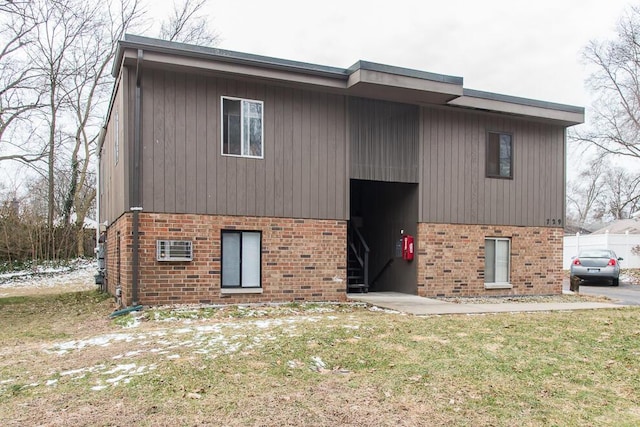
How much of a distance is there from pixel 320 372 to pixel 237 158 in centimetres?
566

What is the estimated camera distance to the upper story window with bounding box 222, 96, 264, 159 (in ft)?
32.5

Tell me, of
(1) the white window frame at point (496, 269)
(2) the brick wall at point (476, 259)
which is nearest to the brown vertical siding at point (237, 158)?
(2) the brick wall at point (476, 259)

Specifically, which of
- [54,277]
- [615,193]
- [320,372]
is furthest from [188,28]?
[615,193]

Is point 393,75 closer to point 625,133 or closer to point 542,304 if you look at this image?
point 542,304

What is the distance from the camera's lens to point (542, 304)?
11242 mm

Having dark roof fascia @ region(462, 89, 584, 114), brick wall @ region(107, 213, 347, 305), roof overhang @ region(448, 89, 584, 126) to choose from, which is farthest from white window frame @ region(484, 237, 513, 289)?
brick wall @ region(107, 213, 347, 305)

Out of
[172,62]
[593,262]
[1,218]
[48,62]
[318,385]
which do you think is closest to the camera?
[318,385]

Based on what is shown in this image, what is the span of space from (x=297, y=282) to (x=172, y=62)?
4780 millimetres

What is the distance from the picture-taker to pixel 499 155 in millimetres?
12805

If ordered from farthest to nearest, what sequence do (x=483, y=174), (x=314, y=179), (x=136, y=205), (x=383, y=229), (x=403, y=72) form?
1. (x=383, y=229)
2. (x=483, y=174)
3. (x=314, y=179)
4. (x=403, y=72)
5. (x=136, y=205)

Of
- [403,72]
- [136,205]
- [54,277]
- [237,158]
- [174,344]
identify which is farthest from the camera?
[54,277]

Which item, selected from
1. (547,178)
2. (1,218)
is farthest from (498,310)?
(1,218)

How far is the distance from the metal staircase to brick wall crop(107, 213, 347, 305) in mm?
2145

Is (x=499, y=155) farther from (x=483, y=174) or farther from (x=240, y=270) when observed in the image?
(x=240, y=270)
